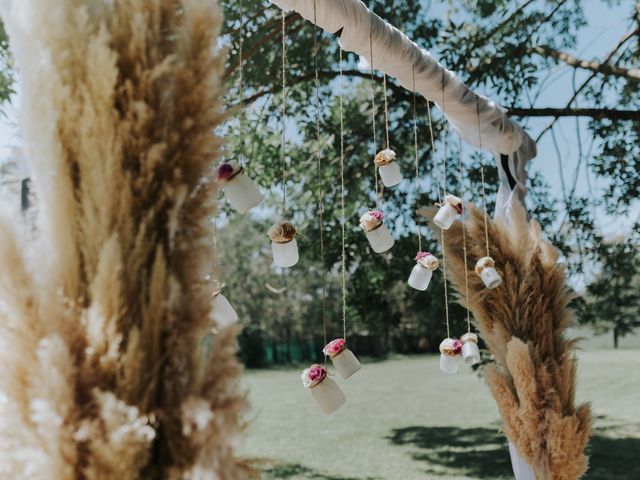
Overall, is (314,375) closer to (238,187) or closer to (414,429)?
(238,187)

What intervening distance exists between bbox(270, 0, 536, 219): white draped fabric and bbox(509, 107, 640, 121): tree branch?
172cm

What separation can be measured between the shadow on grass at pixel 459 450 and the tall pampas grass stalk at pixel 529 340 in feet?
13.9

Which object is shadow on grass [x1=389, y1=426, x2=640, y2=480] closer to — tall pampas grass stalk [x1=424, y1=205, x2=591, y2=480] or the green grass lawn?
the green grass lawn

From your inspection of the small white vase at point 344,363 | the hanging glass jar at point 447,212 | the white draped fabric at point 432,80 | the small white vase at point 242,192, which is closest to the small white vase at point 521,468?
the small white vase at point 344,363

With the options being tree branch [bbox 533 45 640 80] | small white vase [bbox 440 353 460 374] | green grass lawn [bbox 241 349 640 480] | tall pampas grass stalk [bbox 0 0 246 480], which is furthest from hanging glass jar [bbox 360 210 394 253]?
tree branch [bbox 533 45 640 80]

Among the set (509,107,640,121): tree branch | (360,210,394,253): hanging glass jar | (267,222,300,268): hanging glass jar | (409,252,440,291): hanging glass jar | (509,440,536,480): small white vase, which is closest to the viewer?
(267,222,300,268): hanging glass jar

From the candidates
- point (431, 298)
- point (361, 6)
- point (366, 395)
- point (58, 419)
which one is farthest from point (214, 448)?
point (366, 395)

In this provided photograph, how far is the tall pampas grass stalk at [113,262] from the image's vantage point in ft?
2.51

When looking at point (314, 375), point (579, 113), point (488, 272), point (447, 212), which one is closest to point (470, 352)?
point (488, 272)

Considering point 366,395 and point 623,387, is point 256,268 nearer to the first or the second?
point 366,395

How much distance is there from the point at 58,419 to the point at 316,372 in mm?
1289

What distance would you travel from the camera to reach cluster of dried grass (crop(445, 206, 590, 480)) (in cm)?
245

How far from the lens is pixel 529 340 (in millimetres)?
2604

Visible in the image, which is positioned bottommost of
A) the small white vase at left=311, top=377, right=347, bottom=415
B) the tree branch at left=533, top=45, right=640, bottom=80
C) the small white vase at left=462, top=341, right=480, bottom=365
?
the small white vase at left=311, top=377, right=347, bottom=415
